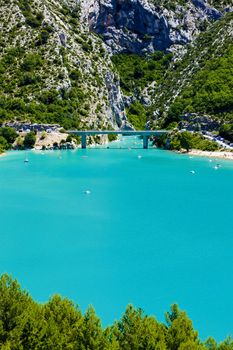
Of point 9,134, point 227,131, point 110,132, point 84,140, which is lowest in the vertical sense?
point 84,140

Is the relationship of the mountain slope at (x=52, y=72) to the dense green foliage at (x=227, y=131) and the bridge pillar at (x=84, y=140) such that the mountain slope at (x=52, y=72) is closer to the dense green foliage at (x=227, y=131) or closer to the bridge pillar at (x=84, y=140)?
the bridge pillar at (x=84, y=140)

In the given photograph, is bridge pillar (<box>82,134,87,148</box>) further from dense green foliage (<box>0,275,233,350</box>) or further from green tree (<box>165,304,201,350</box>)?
green tree (<box>165,304,201,350</box>)

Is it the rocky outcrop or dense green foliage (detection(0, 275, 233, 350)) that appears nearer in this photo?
dense green foliage (detection(0, 275, 233, 350))

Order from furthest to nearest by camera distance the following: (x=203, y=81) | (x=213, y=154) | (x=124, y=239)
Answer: (x=203, y=81)
(x=213, y=154)
(x=124, y=239)

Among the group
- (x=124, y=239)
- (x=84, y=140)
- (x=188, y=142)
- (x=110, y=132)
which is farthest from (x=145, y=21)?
(x=124, y=239)

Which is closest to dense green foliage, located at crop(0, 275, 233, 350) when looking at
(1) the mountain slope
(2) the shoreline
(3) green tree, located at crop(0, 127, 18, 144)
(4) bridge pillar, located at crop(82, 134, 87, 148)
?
(2) the shoreline

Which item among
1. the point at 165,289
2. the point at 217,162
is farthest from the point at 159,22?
the point at 165,289

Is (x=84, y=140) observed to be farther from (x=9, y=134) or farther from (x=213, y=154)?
(x=213, y=154)
